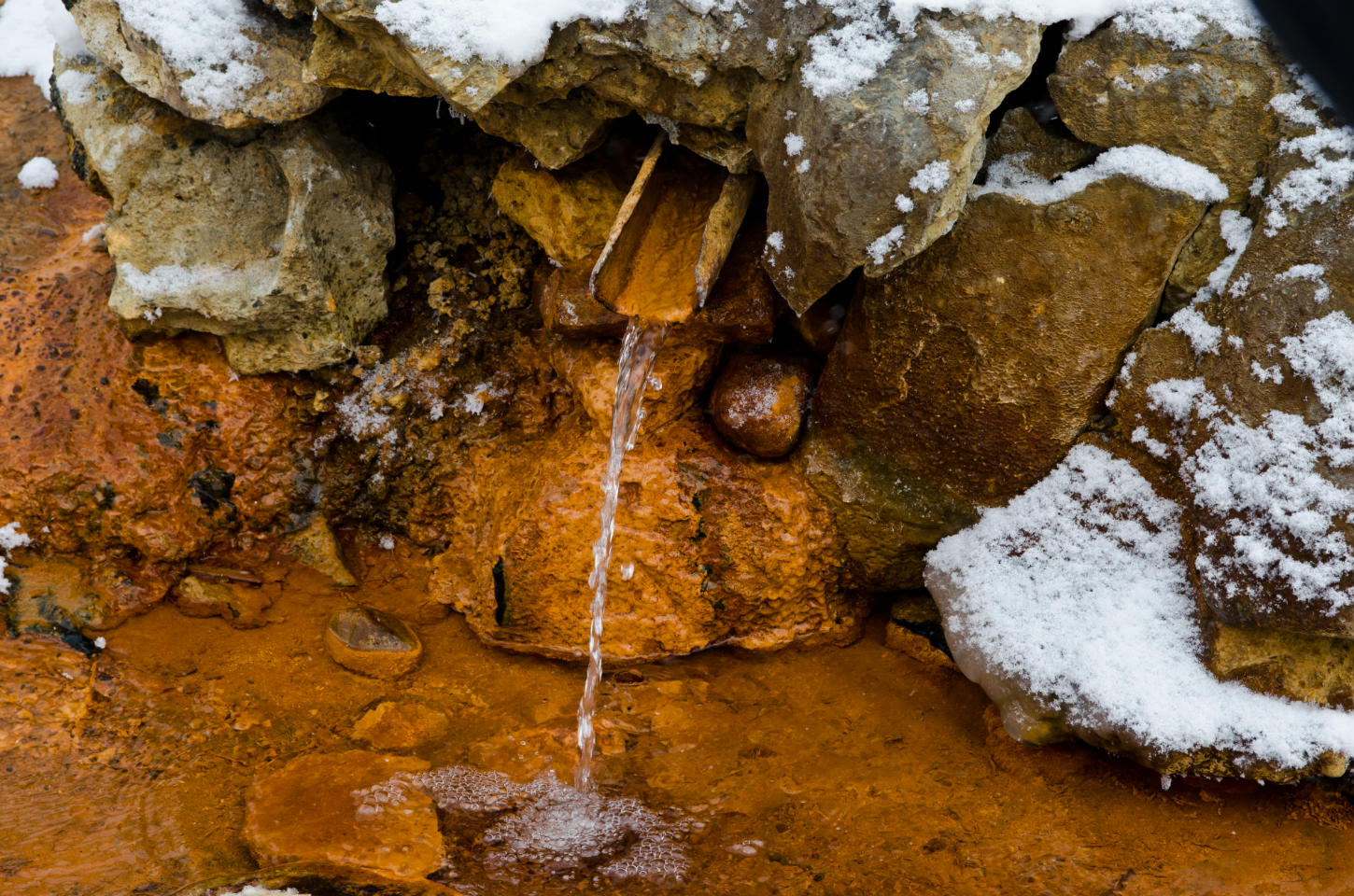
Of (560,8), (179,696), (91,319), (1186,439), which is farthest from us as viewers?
(91,319)

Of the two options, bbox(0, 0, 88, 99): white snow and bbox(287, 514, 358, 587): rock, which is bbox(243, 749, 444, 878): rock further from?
bbox(0, 0, 88, 99): white snow

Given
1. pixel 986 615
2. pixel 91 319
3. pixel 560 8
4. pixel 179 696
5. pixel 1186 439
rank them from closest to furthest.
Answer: pixel 560 8 → pixel 1186 439 → pixel 986 615 → pixel 179 696 → pixel 91 319

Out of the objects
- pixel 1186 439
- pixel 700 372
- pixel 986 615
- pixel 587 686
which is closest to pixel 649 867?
pixel 587 686

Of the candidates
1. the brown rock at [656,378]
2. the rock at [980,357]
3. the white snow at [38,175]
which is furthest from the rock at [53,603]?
the rock at [980,357]

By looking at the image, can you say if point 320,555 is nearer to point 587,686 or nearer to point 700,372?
point 587,686

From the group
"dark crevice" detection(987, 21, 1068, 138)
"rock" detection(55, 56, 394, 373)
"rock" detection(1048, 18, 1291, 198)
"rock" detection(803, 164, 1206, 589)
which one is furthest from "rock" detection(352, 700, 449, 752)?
"rock" detection(1048, 18, 1291, 198)

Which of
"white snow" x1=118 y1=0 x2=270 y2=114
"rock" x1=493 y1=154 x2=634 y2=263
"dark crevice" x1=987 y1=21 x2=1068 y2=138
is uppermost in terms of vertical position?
"dark crevice" x1=987 y1=21 x2=1068 y2=138
